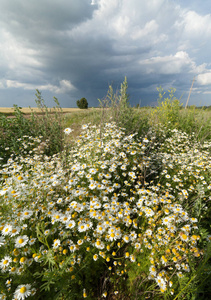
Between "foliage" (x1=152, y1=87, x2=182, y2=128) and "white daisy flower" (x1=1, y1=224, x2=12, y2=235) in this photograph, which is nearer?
"white daisy flower" (x1=1, y1=224, x2=12, y2=235)

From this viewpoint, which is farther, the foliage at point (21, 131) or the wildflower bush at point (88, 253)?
the foliage at point (21, 131)

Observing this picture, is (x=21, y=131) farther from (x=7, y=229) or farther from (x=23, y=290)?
(x=23, y=290)

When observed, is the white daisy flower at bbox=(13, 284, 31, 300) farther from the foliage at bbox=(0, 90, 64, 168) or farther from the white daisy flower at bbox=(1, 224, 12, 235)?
the foliage at bbox=(0, 90, 64, 168)

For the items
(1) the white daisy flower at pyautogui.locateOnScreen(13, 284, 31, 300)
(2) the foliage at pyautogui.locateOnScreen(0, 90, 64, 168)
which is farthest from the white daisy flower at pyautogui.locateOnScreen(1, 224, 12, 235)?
(2) the foliage at pyautogui.locateOnScreen(0, 90, 64, 168)

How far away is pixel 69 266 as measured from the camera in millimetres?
1552

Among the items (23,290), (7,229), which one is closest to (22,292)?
(23,290)

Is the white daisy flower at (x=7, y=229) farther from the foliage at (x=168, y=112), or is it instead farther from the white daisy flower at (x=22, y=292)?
the foliage at (x=168, y=112)

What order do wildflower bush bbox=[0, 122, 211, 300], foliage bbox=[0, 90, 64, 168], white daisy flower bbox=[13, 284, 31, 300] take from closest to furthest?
white daisy flower bbox=[13, 284, 31, 300] → wildflower bush bbox=[0, 122, 211, 300] → foliage bbox=[0, 90, 64, 168]

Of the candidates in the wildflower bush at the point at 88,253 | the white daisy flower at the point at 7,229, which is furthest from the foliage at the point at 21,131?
the white daisy flower at the point at 7,229

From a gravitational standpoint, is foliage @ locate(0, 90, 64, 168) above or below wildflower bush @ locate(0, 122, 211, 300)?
above

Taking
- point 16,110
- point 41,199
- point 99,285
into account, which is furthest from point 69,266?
point 16,110

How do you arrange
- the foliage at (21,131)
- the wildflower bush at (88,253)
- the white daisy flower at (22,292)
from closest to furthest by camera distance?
the white daisy flower at (22,292)
the wildflower bush at (88,253)
the foliage at (21,131)

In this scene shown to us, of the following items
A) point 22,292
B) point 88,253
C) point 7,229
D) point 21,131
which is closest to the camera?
point 22,292

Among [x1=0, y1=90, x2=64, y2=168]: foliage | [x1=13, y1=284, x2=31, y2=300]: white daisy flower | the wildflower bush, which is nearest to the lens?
[x1=13, y1=284, x2=31, y2=300]: white daisy flower
